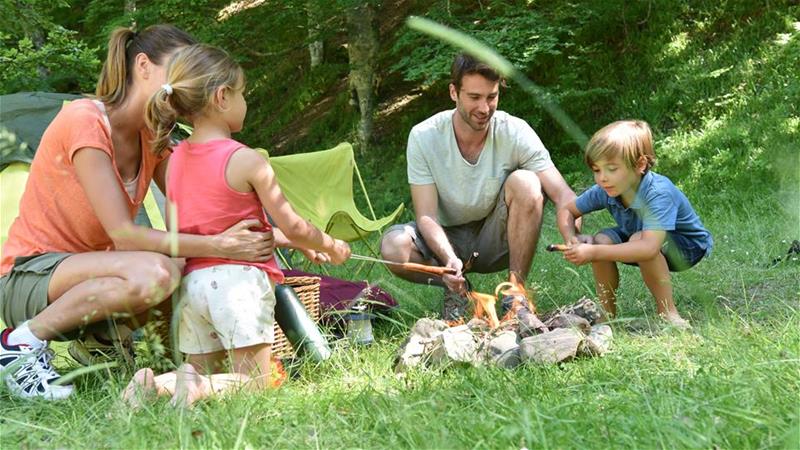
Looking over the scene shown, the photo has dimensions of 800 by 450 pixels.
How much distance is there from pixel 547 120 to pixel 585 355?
6.32m

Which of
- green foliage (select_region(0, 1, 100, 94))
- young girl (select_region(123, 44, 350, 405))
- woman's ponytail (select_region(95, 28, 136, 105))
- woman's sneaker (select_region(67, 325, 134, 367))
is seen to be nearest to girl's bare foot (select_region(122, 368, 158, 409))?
young girl (select_region(123, 44, 350, 405))

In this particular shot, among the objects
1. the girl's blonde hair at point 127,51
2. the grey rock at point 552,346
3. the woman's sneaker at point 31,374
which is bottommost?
the woman's sneaker at point 31,374

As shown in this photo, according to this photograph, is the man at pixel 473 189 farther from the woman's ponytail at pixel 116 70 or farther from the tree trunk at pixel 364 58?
the tree trunk at pixel 364 58

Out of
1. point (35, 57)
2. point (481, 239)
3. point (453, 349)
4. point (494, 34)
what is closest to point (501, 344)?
point (453, 349)

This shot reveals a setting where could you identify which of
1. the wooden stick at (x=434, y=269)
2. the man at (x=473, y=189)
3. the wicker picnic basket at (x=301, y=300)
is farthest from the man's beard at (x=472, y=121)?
the wicker picnic basket at (x=301, y=300)

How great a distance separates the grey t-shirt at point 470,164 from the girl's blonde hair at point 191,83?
43.4 inches

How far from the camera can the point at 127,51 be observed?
110 inches

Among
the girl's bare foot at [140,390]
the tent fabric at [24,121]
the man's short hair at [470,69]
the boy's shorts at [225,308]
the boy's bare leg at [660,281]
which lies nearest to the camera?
the girl's bare foot at [140,390]

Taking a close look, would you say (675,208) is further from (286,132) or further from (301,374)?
(286,132)

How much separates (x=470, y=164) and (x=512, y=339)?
1.02 m

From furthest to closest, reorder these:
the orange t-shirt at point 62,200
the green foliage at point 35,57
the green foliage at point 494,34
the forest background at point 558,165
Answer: the green foliage at point 494,34 → the green foliage at point 35,57 → the orange t-shirt at point 62,200 → the forest background at point 558,165

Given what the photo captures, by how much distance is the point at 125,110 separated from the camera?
111 inches

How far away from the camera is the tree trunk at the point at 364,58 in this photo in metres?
9.39

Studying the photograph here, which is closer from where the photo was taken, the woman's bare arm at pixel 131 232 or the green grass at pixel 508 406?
the green grass at pixel 508 406
